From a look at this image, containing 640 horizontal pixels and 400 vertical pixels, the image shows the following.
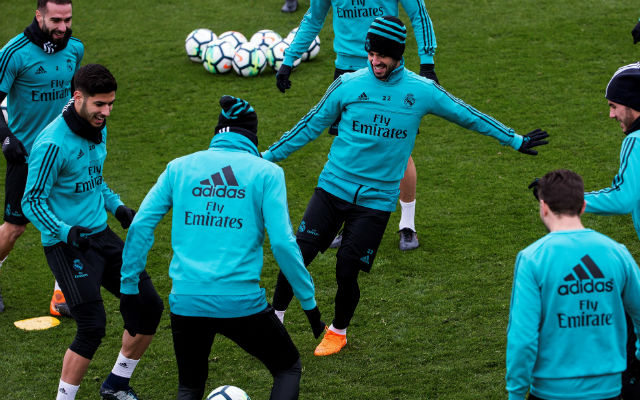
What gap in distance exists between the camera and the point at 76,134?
5.61 m

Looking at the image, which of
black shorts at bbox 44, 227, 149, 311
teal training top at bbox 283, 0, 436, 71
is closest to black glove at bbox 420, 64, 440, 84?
teal training top at bbox 283, 0, 436, 71

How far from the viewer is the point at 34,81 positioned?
7.19 m

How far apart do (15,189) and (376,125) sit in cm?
309

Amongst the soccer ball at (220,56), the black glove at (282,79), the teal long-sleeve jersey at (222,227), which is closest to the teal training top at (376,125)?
the teal long-sleeve jersey at (222,227)

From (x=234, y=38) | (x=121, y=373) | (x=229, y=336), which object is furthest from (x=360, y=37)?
(x=234, y=38)

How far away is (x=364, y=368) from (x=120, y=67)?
9102mm

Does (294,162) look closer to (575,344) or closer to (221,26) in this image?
(221,26)

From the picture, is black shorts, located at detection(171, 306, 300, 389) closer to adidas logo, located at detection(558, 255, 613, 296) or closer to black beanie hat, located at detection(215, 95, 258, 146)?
black beanie hat, located at detection(215, 95, 258, 146)

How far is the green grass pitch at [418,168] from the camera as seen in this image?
6379 mm

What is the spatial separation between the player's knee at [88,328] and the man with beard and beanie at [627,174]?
324 centimetres

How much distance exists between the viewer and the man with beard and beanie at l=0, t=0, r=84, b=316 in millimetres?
7016

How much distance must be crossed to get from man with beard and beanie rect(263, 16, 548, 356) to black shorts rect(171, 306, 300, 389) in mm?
1628

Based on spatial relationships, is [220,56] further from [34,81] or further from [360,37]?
[34,81]

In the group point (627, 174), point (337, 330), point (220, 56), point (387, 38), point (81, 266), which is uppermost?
point (387, 38)
